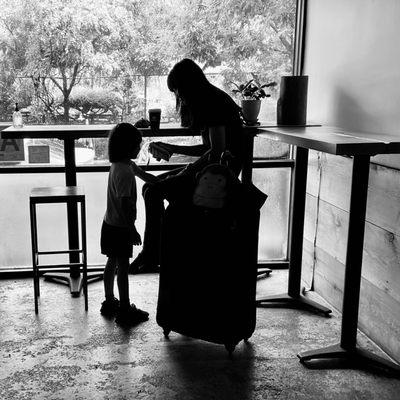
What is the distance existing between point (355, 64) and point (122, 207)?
153 centimetres

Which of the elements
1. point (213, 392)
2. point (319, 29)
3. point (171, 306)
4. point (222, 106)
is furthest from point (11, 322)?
point (319, 29)

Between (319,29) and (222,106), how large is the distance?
112 cm

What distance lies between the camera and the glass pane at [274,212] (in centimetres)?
405

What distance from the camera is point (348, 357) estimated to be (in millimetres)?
2693

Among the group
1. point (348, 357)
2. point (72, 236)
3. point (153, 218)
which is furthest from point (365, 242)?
point (72, 236)

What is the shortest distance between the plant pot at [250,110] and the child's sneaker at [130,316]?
132 cm

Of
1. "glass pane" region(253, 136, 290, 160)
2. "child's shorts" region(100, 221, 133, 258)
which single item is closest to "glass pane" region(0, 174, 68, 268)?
"child's shorts" region(100, 221, 133, 258)

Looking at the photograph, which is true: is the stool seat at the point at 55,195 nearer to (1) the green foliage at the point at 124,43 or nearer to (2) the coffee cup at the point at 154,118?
(2) the coffee cup at the point at 154,118

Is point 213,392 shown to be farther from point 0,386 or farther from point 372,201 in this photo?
point 372,201

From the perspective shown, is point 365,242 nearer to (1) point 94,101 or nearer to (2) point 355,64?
(2) point 355,64

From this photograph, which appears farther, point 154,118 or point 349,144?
point 154,118

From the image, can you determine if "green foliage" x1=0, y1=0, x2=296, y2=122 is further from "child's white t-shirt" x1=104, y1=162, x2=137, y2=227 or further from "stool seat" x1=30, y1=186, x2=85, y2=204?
"child's white t-shirt" x1=104, y1=162, x2=137, y2=227

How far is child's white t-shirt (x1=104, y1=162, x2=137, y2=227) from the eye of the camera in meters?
2.93

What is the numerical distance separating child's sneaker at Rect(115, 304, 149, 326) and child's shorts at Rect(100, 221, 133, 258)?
35 centimetres
